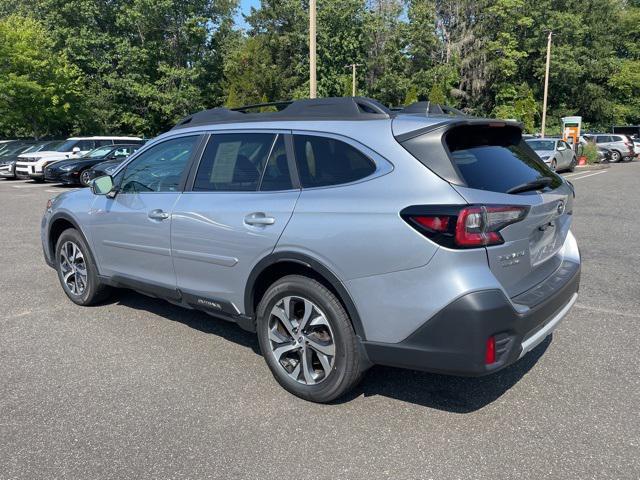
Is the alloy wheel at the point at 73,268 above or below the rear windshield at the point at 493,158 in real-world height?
below

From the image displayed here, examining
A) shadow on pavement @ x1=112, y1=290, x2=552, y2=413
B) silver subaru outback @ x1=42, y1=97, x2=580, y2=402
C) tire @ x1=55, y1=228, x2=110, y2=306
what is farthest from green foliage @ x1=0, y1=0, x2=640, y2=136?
shadow on pavement @ x1=112, y1=290, x2=552, y2=413

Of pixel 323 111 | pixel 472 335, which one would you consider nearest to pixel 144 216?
pixel 323 111

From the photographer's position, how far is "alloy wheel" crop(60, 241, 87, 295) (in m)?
5.12

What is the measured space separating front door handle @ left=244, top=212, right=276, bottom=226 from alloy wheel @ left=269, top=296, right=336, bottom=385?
19.1 inches

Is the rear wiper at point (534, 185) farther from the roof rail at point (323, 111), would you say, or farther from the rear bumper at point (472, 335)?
the roof rail at point (323, 111)

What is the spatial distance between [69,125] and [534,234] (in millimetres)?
40807

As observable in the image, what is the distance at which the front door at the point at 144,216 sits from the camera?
4.13 m

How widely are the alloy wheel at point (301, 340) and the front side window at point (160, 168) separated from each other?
141 cm

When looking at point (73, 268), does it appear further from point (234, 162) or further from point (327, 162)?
point (327, 162)

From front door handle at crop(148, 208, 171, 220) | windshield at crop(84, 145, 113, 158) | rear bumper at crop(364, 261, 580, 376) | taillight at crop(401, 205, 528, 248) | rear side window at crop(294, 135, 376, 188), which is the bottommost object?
windshield at crop(84, 145, 113, 158)

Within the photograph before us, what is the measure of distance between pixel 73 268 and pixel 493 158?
158 inches

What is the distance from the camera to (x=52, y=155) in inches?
810

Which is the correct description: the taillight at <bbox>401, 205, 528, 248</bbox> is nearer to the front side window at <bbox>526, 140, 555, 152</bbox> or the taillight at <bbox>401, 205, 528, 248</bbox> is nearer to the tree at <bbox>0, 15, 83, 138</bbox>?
the front side window at <bbox>526, 140, 555, 152</bbox>

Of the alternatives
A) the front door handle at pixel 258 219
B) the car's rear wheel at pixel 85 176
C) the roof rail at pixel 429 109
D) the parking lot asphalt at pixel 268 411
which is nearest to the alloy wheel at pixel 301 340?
the parking lot asphalt at pixel 268 411
